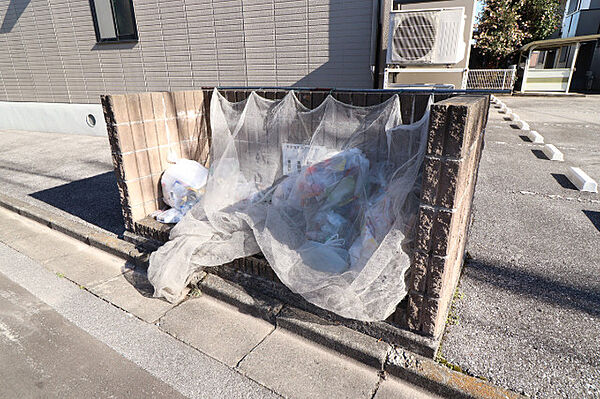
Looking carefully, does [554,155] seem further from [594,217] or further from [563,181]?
[594,217]

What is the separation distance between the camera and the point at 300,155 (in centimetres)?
340

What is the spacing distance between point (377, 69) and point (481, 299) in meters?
4.68

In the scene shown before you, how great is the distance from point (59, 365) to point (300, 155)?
2.47m

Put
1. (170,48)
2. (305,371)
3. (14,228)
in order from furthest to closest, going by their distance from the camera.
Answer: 1. (170,48)
2. (14,228)
3. (305,371)

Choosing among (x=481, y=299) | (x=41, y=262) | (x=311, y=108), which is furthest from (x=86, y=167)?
(x=481, y=299)

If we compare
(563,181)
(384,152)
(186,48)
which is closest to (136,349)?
(384,152)

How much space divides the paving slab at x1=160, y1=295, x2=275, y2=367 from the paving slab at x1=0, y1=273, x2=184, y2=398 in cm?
36

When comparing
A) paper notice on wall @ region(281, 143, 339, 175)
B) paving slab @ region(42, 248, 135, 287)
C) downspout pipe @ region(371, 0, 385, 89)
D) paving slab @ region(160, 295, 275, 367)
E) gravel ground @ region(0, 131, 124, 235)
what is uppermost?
downspout pipe @ region(371, 0, 385, 89)

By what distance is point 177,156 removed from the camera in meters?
4.00

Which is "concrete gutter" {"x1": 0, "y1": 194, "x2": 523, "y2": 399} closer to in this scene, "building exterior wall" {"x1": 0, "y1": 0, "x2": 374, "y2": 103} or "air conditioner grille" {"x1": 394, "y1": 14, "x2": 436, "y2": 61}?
"air conditioner grille" {"x1": 394, "y1": 14, "x2": 436, "y2": 61}

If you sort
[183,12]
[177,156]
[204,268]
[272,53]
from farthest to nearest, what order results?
[183,12] < [272,53] < [177,156] < [204,268]

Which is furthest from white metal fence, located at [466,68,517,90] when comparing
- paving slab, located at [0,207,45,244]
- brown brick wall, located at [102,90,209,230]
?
paving slab, located at [0,207,45,244]

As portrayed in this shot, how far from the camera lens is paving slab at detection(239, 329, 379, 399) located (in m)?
2.12

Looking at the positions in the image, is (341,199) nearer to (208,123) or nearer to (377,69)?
(208,123)
